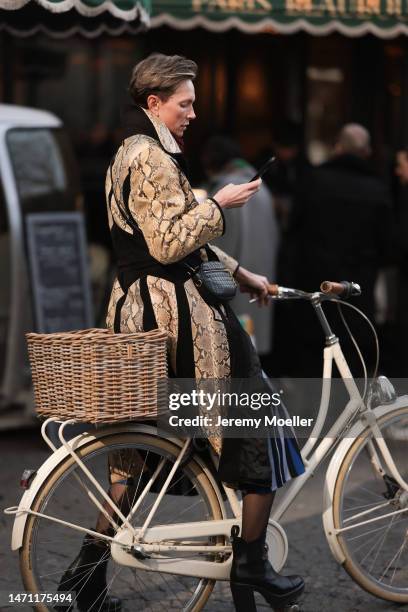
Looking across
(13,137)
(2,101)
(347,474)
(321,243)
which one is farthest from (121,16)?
(2,101)

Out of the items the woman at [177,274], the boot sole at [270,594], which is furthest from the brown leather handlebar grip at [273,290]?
the boot sole at [270,594]

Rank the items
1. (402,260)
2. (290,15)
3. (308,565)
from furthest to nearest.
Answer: (290,15) < (402,260) < (308,565)

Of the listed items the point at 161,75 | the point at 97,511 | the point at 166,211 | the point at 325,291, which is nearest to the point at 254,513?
the point at 97,511

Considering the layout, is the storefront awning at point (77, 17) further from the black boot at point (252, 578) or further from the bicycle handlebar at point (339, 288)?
the black boot at point (252, 578)

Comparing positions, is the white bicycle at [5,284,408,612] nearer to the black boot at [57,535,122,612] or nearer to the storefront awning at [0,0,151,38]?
the black boot at [57,535,122,612]

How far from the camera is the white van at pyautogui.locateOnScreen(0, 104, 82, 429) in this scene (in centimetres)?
738

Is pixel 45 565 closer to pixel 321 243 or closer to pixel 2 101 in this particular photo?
pixel 321 243

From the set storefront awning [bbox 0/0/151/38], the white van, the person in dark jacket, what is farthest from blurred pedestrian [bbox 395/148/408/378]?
the white van

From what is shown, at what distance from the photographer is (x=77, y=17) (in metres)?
6.95

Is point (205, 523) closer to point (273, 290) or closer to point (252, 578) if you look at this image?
point (252, 578)

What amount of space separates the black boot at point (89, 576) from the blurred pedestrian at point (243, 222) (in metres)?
3.83

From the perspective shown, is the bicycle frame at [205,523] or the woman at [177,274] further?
the bicycle frame at [205,523]

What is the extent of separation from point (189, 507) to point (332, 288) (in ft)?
2.93

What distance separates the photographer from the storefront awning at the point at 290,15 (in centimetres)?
771
